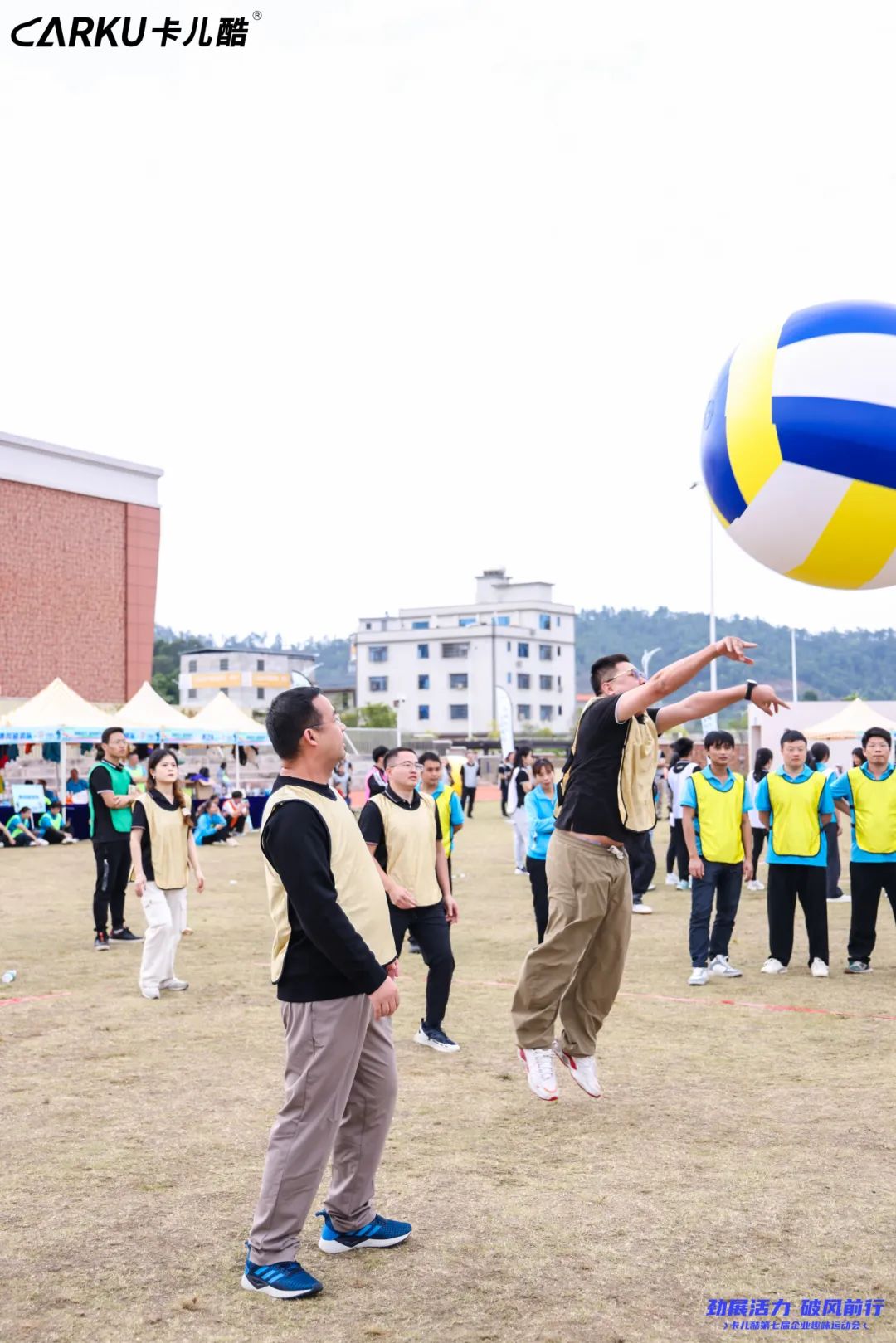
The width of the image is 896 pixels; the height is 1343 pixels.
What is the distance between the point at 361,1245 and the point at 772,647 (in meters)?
160

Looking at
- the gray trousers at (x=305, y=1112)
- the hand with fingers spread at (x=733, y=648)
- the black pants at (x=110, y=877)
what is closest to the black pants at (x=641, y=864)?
the black pants at (x=110, y=877)

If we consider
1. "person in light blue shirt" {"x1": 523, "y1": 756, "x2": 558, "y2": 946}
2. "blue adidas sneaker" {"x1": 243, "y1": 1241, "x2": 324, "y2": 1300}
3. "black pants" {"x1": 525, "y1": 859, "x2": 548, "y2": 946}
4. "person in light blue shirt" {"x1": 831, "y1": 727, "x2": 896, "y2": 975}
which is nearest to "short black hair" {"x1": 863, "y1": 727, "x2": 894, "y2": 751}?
"person in light blue shirt" {"x1": 831, "y1": 727, "x2": 896, "y2": 975}

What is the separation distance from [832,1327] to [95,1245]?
2435 mm

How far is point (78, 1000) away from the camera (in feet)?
29.4

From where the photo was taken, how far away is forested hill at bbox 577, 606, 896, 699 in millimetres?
137750

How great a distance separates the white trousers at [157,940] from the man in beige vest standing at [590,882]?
155 inches

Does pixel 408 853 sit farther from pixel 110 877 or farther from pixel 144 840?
pixel 110 877

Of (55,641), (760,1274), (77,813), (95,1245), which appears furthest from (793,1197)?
(55,641)

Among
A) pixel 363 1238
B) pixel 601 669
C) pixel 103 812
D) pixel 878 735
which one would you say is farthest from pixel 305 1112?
pixel 103 812

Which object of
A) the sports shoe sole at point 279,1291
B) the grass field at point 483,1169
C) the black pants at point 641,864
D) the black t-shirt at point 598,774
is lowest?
the grass field at point 483,1169

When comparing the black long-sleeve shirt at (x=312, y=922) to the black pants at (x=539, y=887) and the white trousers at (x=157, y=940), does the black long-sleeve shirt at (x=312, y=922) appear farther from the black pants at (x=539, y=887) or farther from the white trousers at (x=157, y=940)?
the black pants at (x=539, y=887)

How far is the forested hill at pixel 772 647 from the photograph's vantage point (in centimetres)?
13775

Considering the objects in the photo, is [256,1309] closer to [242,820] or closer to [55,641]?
[242,820]

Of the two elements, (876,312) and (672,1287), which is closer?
(672,1287)
